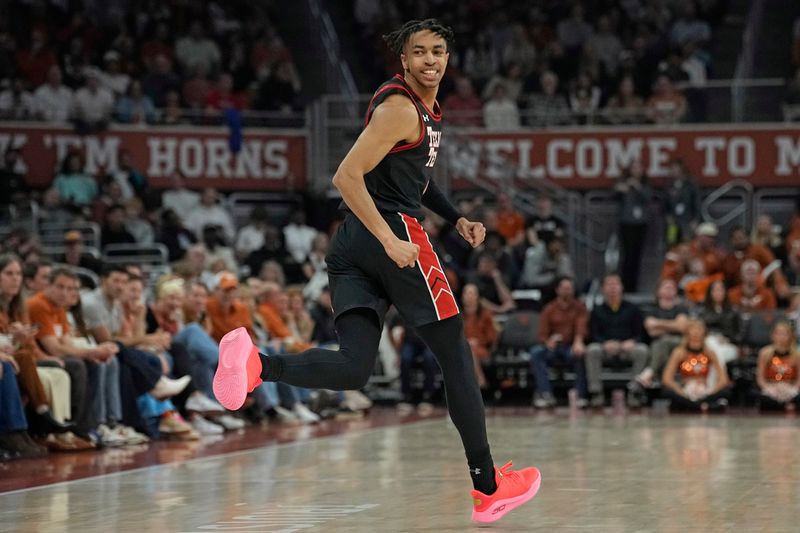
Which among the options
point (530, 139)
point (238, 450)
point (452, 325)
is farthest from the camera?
point (530, 139)

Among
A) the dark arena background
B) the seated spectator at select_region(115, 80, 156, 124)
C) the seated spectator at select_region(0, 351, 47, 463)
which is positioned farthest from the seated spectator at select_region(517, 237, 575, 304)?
the seated spectator at select_region(0, 351, 47, 463)

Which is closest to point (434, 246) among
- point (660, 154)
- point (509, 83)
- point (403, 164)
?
point (403, 164)

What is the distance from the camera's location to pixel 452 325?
5.43 meters

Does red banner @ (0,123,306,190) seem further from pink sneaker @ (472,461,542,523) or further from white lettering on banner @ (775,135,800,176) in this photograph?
pink sneaker @ (472,461,542,523)

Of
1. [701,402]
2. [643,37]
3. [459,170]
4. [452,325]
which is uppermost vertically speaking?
[643,37]

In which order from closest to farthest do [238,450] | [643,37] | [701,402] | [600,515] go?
[600,515] < [238,450] < [701,402] < [643,37]

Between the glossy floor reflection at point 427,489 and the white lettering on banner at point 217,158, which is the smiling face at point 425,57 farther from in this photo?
the white lettering on banner at point 217,158

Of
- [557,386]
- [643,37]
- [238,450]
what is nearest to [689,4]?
[643,37]

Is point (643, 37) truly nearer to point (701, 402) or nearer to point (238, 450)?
point (701, 402)

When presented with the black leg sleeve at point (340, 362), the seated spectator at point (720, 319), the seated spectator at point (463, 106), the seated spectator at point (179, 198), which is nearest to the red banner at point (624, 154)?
the seated spectator at point (463, 106)

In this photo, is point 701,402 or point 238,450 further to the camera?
point 701,402

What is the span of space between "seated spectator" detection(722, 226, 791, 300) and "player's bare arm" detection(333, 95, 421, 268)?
37.7ft

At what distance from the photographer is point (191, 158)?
1905 cm

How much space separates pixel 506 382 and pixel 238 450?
6.51 m
